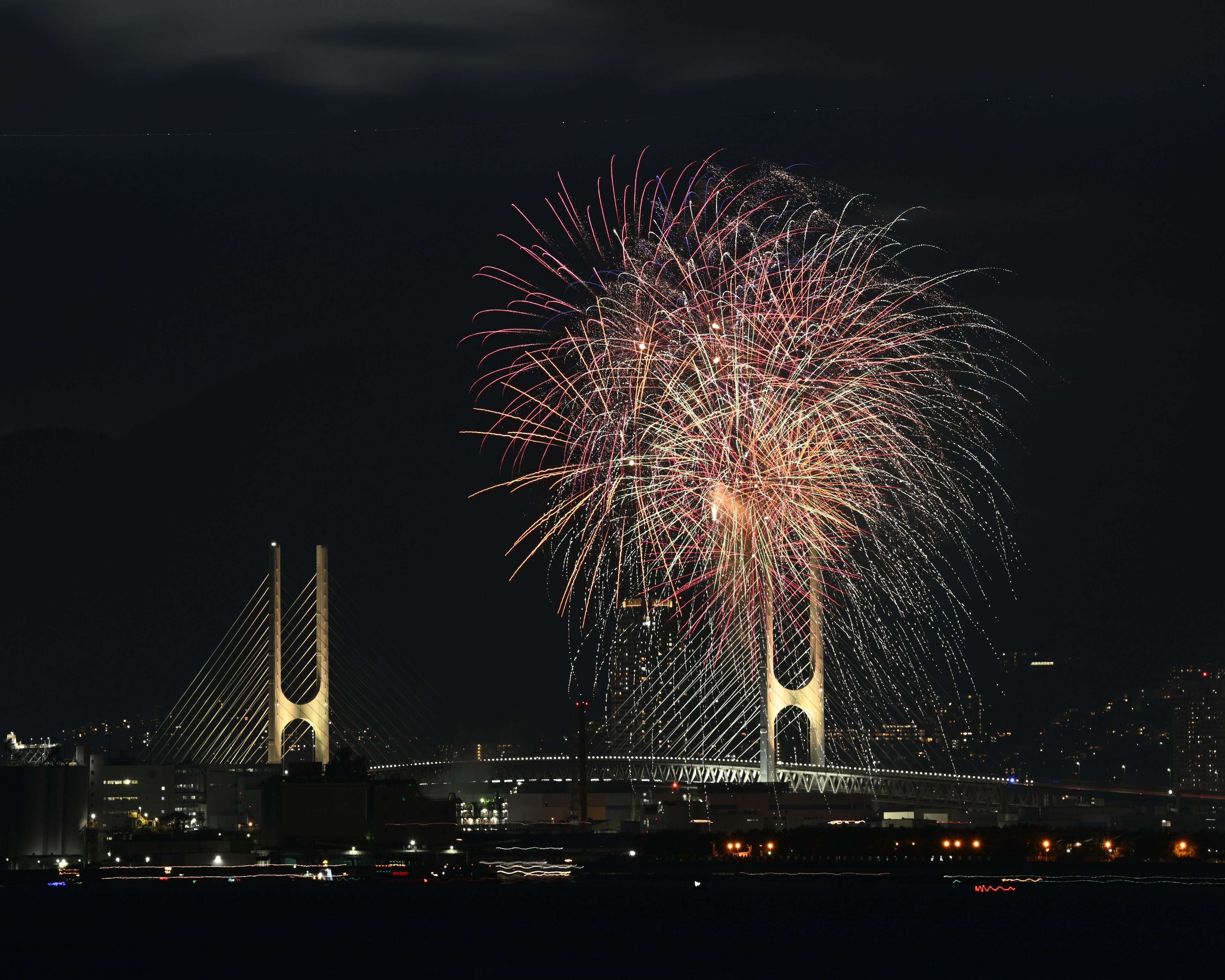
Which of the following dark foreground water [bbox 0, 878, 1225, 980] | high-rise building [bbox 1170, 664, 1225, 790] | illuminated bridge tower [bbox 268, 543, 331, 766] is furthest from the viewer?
high-rise building [bbox 1170, 664, 1225, 790]

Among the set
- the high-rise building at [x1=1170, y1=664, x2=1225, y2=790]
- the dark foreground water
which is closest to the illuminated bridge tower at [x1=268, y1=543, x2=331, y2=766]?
the dark foreground water

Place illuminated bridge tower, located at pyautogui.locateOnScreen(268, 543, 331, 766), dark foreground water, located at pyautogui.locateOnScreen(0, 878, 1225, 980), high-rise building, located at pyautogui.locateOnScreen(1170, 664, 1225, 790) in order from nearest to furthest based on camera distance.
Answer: dark foreground water, located at pyautogui.locateOnScreen(0, 878, 1225, 980) < illuminated bridge tower, located at pyautogui.locateOnScreen(268, 543, 331, 766) < high-rise building, located at pyautogui.locateOnScreen(1170, 664, 1225, 790)

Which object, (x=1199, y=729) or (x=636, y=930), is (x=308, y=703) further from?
(x=1199, y=729)

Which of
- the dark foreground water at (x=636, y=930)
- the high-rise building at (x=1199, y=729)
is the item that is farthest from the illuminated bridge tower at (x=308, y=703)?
the high-rise building at (x=1199, y=729)

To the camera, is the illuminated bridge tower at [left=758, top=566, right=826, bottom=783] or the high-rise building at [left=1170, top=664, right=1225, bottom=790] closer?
the illuminated bridge tower at [left=758, top=566, right=826, bottom=783]

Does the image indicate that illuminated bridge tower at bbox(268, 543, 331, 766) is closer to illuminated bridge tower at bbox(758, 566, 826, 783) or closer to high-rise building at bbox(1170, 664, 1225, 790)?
illuminated bridge tower at bbox(758, 566, 826, 783)

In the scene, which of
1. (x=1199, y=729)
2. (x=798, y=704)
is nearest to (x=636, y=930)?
(x=798, y=704)

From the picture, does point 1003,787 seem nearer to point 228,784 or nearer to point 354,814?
point 354,814
